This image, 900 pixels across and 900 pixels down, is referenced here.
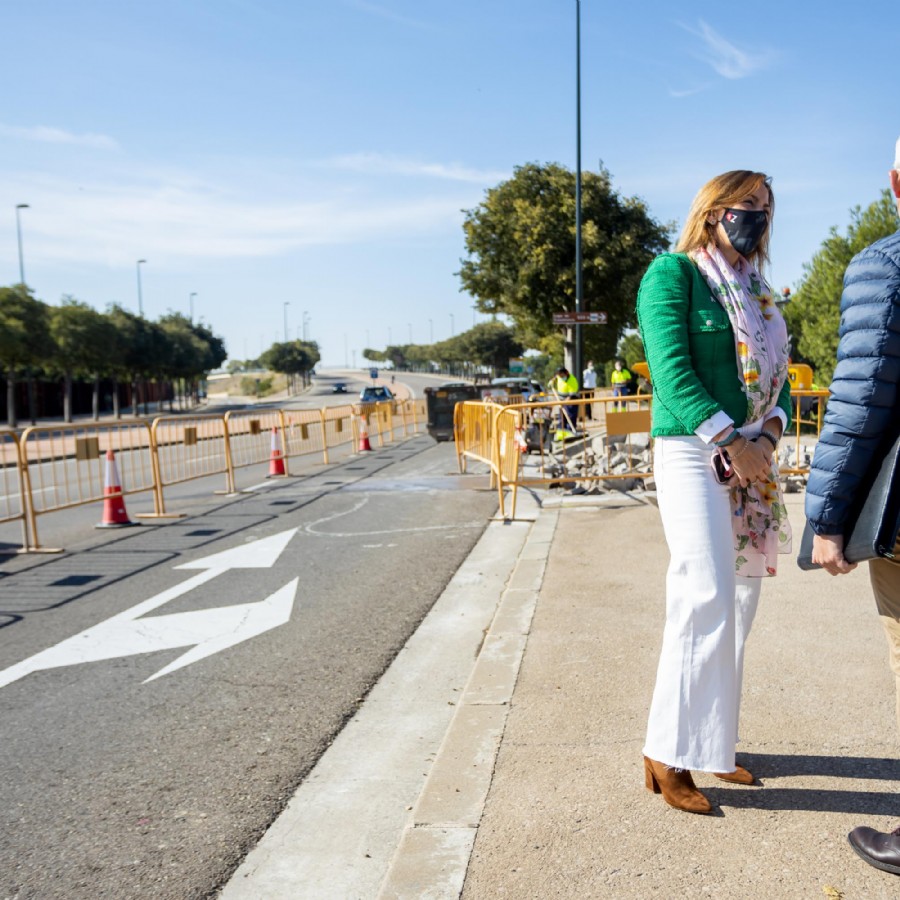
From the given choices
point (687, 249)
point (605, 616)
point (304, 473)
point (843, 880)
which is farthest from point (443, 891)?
point (304, 473)

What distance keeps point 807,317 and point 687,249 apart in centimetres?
3690

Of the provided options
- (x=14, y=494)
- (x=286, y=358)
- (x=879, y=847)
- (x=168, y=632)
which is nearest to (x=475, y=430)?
(x=168, y=632)

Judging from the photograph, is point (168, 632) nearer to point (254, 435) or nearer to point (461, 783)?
point (461, 783)

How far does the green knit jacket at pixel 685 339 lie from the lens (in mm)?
2988

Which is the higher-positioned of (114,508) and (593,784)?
(593,784)

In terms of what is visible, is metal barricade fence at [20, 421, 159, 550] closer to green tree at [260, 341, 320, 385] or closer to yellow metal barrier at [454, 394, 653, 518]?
yellow metal barrier at [454, 394, 653, 518]

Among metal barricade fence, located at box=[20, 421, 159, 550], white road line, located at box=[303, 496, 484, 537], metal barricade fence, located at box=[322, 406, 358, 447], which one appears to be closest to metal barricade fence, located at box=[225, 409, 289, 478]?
metal barricade fence, located at box=[322, 406, 358, 447]

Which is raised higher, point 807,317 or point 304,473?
point 807,317

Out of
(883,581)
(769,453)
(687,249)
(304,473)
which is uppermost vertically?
(687,249)

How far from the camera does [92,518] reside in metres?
12.2

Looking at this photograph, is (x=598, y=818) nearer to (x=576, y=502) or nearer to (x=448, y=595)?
(x=448, y=595)

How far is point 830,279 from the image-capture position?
33.5 meters

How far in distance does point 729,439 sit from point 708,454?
0.31ft

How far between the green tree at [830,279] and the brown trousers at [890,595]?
29.3 meters
